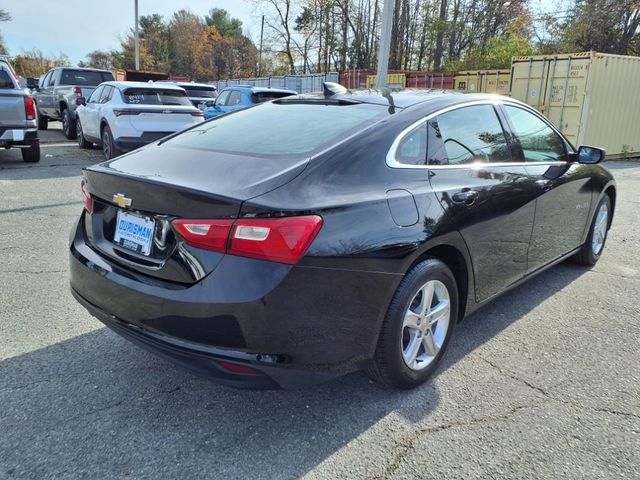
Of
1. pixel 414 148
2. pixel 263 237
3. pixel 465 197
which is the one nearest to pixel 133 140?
pixel 414 148

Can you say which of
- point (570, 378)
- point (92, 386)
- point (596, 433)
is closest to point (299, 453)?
point (92, 386)

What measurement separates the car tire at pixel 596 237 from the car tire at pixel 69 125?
13559 millimetres

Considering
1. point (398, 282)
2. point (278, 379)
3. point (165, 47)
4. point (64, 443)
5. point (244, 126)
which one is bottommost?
point (64, 443)

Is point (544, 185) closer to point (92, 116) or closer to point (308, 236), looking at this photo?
point (308, 236)

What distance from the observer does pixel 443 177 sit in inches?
113

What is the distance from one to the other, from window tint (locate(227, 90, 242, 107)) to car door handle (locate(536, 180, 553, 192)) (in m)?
10.0

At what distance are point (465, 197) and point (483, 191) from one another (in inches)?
9.2

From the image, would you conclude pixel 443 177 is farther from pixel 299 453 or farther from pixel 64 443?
pixel 64 443

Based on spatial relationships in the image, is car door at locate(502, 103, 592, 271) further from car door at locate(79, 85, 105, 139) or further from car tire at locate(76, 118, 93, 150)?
car tire at locate(76, 118, 93, 150)

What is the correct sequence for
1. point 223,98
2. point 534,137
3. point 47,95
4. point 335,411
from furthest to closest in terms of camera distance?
point 47,95
point 223,98
point 534,137
point 335,411

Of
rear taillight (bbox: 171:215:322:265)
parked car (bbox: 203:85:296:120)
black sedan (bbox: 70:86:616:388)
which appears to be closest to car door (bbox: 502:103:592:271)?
black sedan (bbox: 70:86:616:388)

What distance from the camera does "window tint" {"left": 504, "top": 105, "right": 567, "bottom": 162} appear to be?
3.77 meters

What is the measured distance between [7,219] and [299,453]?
5367mm

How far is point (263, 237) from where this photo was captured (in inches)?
82.6
